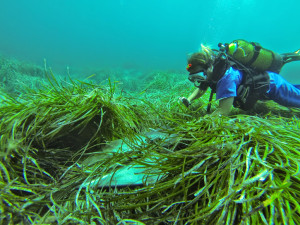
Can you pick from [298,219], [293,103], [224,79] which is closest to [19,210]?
[298,219]

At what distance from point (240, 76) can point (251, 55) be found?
55 cm

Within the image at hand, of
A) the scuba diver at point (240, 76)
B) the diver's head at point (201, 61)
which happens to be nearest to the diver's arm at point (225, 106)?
the scuba diver at point (240, 76)

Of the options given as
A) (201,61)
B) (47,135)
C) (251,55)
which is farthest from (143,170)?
(251,55)

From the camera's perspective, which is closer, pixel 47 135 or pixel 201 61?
pixel 47 135

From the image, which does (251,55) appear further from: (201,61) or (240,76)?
(201,61)

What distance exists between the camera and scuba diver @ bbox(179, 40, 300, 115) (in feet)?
8.00

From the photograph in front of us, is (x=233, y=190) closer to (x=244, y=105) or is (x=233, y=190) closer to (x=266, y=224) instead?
(x=266, y=224)

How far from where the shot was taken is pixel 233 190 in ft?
2.54

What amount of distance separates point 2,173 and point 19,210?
0.41 meters

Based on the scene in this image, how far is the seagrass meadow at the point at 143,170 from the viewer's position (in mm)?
780

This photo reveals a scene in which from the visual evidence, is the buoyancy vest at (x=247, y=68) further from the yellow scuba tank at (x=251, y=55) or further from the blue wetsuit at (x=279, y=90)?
the blue wetsuit at (x=279, y=90)

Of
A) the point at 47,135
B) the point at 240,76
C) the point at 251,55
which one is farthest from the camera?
the point at 251,55

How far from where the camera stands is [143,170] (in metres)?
1.23

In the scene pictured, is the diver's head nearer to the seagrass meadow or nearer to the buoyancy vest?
the buoyancy vest
